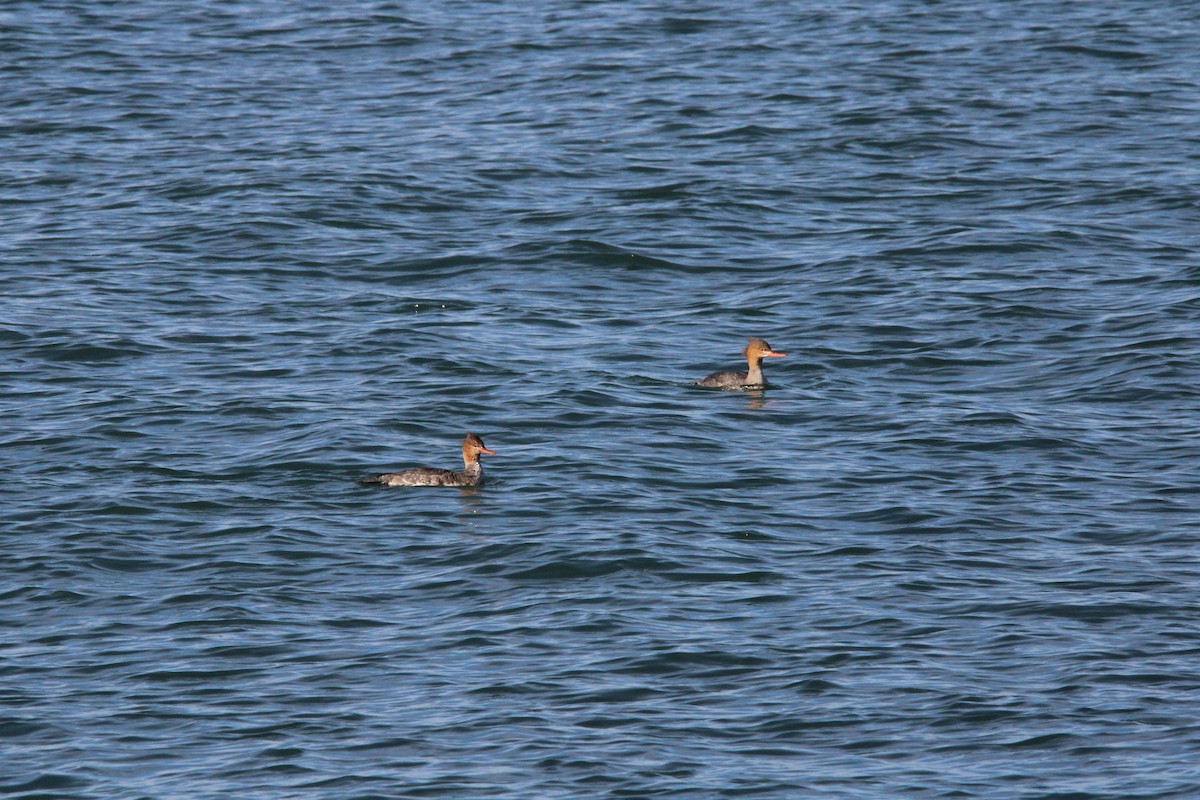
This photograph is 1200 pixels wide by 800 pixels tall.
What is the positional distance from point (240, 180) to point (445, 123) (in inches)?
174

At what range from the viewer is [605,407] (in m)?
20.2

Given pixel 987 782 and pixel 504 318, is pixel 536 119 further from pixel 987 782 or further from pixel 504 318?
pixel 987 782

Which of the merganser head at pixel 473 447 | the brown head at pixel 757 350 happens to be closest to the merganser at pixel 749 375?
the brown head at pixel 757 350

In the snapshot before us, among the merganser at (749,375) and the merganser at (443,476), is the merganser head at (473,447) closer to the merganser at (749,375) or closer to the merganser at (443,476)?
the merganser at (443,476)

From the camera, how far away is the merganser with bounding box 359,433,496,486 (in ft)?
57.3

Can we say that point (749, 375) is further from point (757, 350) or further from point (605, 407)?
point (605, 407)

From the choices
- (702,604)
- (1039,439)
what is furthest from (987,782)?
(1039,439)

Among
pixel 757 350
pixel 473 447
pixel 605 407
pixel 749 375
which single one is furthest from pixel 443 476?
pixel 757 350

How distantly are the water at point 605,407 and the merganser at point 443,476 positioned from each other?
0.19 meters

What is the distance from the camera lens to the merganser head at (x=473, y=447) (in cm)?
1774

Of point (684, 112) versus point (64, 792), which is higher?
point (684, 112)

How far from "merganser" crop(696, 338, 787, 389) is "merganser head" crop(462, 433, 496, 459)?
346 cm

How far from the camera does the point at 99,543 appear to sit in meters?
16.0

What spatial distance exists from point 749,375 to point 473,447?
422cm
